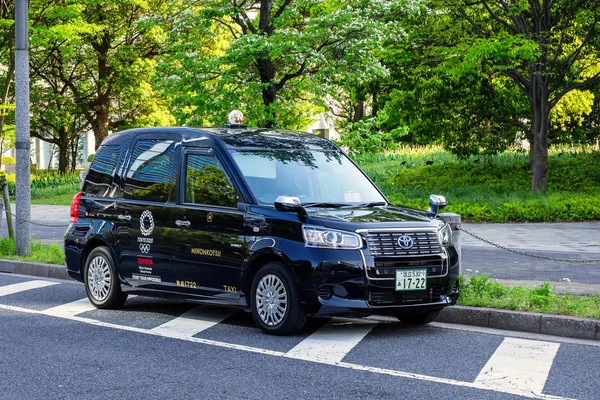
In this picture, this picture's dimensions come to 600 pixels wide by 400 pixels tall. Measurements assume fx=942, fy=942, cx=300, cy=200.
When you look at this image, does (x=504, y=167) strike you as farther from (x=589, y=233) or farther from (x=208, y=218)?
(x=208, y=218)

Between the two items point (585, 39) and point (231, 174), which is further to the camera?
point (585, 39)

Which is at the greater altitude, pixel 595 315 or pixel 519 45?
pixel 519 45

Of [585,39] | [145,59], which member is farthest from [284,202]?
[145,59]

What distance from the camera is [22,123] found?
1487 centimetres

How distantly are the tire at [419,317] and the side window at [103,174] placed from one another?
349cm

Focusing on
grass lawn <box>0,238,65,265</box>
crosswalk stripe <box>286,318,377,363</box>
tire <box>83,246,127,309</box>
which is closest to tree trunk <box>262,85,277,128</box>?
grass lawn <box>0,238,65,265</box>

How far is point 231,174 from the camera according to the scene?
9.16 m

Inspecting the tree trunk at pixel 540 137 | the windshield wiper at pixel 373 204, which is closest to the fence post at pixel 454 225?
the windshield wiper at pixel 373 204

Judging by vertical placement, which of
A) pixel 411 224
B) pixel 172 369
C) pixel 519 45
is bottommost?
pixel 172 369

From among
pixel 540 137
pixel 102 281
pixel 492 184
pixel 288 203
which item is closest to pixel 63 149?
pixel 492 184

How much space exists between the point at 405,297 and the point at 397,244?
479 mm

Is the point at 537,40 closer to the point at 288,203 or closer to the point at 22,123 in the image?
the point at 22,123

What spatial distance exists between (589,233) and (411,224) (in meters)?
11.0

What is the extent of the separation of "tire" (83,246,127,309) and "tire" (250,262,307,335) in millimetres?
2248
